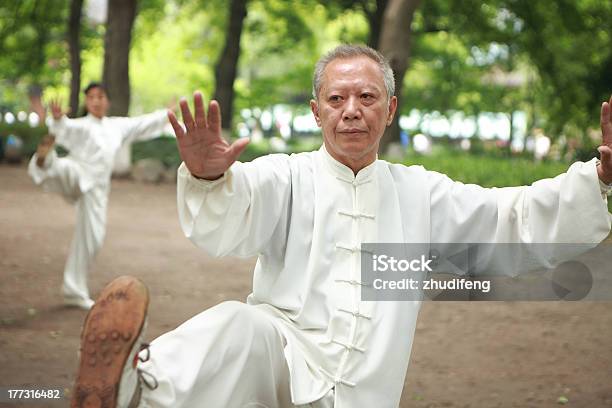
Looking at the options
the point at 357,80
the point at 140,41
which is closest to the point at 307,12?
the point at 140,41

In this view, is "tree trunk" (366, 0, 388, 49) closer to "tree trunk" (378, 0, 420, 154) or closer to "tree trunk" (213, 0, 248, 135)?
"tree trunk" (213, 0, 248, 135)

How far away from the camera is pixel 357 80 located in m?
3.61

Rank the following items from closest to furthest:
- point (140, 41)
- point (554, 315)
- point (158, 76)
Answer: point (554, 315), point (140, 41), point (158, 76)

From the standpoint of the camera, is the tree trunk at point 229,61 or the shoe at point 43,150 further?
the tree trunk at point 229,61

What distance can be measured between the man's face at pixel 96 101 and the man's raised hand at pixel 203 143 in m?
5.96

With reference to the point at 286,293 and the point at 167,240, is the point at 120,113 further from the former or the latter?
the point at 286,293

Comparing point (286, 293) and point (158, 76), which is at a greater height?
point (158, 76)

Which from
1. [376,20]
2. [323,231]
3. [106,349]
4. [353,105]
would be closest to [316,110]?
[353,105]

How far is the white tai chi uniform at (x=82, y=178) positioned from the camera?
28.3 feet

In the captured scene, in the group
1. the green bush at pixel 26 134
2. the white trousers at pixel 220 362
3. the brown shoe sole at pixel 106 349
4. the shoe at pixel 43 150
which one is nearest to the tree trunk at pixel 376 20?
the green bush at pixel 26 134

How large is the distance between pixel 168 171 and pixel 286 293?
18.6 m

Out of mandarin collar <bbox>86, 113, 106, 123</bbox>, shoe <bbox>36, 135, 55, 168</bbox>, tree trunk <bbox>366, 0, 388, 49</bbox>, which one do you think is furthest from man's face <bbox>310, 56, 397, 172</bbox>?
tree trunk <bbox>366, 0, 388, 49</bbox>

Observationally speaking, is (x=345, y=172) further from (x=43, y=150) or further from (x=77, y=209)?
(x=77, y=209)

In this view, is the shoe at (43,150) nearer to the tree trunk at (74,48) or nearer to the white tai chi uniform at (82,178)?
the white tai chi uniform at (82,178)
